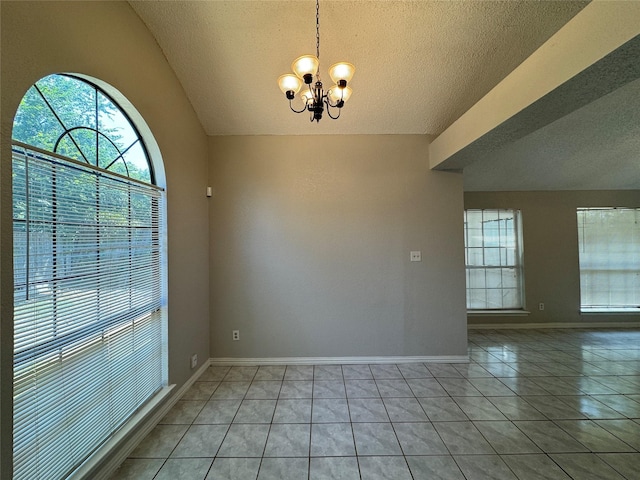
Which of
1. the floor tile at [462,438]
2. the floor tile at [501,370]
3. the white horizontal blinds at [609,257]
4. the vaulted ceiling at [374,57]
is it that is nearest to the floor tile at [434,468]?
the floor tile at [462,438]

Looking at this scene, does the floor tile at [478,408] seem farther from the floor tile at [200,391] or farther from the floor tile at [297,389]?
the floor tile at [200,391]

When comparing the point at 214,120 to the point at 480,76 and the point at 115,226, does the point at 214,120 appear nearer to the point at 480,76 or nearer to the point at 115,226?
the point at 115,226

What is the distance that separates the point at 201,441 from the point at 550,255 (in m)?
5.44

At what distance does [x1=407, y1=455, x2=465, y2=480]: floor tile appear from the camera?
5.07ft

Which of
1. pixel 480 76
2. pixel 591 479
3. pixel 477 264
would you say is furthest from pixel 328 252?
pixel 477 264

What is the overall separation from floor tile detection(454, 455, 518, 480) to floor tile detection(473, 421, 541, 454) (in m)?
0.12

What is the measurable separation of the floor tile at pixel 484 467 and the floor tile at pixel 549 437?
400mm

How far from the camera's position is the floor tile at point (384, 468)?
5.07ft

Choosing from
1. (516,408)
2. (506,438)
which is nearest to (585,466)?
(506,438)

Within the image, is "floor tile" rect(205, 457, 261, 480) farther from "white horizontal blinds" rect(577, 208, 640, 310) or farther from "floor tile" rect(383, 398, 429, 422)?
"white horizontal blinds" rect(577, 208, 640, 310)

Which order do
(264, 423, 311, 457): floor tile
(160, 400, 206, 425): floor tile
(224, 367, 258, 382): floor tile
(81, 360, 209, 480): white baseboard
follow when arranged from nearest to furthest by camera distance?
(81, 360, 209, 480): white baseboard < (264, 423, 311, 457): floor tile < (160, 400, 206, 425): floor tile < (224, 367, 258, 382): floor tile

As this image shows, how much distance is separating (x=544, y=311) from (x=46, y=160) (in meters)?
6.12

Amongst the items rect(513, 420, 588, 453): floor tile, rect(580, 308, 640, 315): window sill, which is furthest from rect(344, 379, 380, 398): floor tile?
rect(580, 308, 640, 315): window sill

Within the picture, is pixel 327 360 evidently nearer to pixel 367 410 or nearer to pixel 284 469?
pixel 367 410
